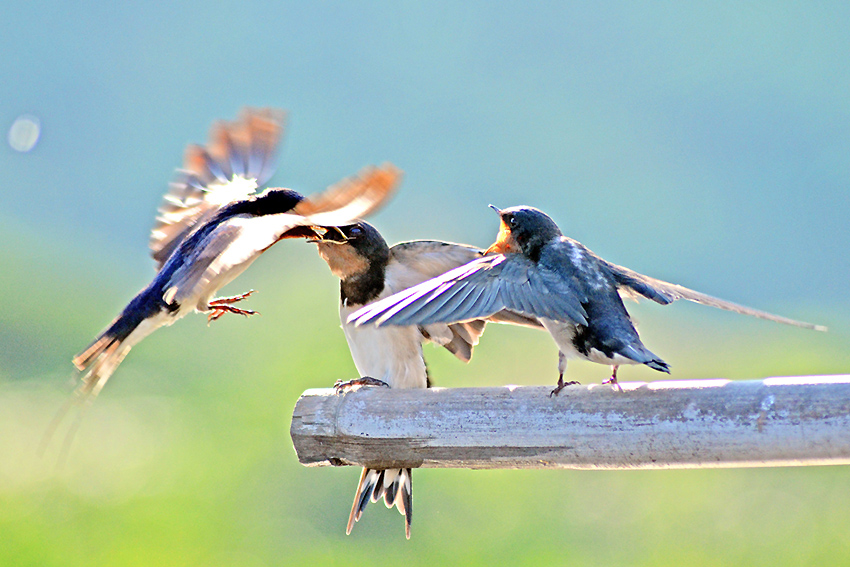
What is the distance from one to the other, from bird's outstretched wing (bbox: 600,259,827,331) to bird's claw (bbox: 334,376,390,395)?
603mm

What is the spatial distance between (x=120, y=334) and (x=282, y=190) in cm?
48

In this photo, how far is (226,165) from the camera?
2502mm

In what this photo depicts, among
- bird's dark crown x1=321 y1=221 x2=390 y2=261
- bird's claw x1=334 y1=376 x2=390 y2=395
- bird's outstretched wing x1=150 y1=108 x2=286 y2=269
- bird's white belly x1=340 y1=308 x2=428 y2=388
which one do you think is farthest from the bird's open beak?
bird's outstretched wing x1=150 y1=108 x2=286 y2=269

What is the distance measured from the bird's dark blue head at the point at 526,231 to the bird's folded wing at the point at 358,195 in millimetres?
271

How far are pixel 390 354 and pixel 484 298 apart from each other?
587mm

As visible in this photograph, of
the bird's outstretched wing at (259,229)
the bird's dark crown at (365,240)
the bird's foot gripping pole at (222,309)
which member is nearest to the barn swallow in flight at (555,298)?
the bird's outstretched wing at (259,229)

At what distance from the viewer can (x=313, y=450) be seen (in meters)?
1.66

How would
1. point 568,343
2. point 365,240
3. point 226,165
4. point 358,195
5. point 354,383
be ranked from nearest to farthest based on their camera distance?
point 568,343, point 358,195, point 354,383, point 365,240, point 226,165

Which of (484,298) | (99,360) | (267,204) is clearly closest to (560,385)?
(484,298)

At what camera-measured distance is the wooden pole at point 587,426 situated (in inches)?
51.3

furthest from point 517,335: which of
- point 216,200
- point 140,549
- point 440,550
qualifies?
point 216,200

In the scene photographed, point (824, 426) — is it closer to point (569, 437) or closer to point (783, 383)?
point (783, 383)

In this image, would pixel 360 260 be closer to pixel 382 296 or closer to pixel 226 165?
pixel 382 296

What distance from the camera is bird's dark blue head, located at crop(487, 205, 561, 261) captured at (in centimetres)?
177
